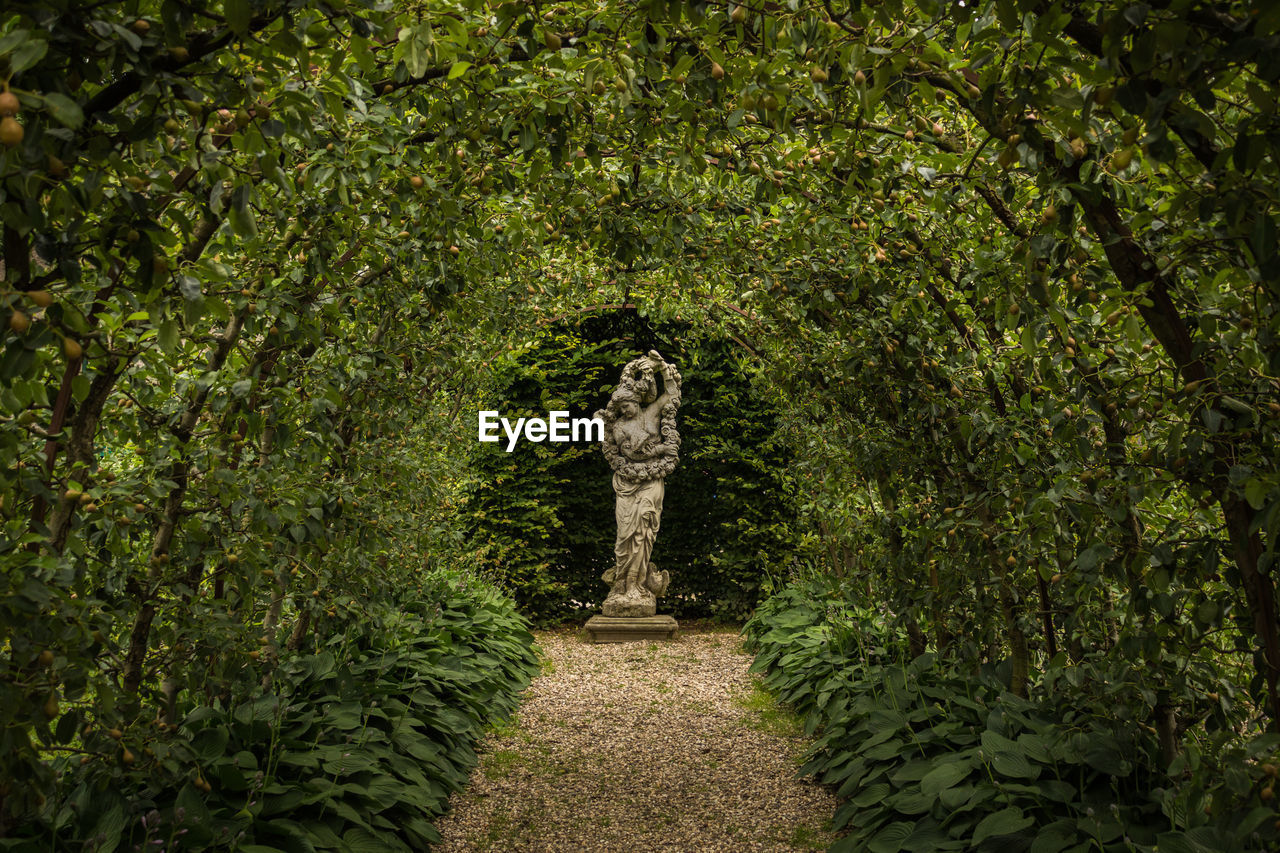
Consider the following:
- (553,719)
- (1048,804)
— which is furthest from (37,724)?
(553,719)

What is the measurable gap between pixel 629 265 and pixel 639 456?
5864 mm

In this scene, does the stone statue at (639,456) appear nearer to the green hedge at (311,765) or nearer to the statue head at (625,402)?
the statue head at (625,402)

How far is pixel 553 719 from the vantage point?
6066 mm

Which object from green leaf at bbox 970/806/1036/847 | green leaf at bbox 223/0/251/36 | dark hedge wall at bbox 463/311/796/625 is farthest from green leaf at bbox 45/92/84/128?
dark hedge wall at bbox 463/311/796/625

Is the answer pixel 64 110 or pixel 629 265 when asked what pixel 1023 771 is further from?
pixel 64 110

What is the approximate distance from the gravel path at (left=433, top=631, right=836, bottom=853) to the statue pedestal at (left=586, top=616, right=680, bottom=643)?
1.27 meters

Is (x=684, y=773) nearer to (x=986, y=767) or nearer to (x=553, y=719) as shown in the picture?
(x=553, y=719)

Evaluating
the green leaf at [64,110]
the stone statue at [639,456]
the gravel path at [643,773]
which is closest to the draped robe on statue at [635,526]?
the stone statue at [639,456]

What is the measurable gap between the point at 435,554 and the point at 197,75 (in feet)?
17.0

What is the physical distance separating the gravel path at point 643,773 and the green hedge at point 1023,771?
0.34 m

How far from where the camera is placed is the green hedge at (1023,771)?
2.06 m

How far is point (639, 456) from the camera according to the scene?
8953 mm

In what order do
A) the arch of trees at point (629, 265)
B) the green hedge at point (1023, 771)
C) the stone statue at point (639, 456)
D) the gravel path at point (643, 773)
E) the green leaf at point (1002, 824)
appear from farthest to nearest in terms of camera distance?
the stone statue at point (639, 456)
the gravel path at point (643, 773)
the green leaf at point (1002, 824)
the green hedge at point (1023, 771)
the arch of trees at point (629, 265)

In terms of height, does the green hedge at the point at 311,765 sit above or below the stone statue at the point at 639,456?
below
